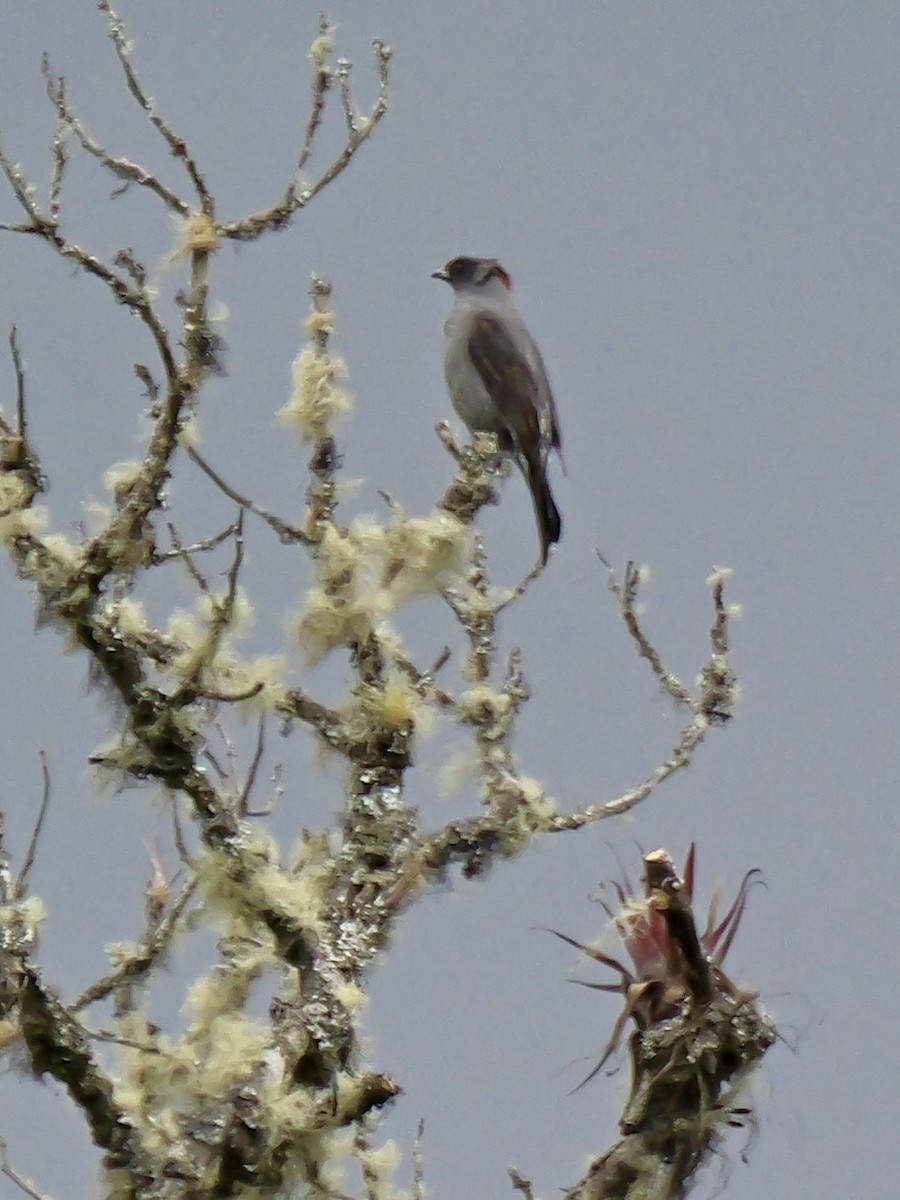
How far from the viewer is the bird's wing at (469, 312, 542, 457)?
5.50 metres

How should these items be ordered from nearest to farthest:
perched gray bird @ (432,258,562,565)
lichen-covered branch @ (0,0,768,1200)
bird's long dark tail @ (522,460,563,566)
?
lichen-covered branch @ (0,0,768,1200)
bird's long dark tail @ (522,460,563,566)
perched gray bird @ (432,258,562,565)

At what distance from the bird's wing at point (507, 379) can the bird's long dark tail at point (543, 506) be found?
3.2 inches

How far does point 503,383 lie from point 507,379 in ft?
0.08

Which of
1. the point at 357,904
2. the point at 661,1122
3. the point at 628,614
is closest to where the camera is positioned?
the point at 661,1122

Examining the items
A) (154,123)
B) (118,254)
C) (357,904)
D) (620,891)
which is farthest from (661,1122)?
(154,123)

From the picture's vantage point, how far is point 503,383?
18.4ft

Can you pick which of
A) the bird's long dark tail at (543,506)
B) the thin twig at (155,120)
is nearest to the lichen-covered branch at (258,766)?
the thin twig at (155,120)

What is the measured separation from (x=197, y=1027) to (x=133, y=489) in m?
1.01

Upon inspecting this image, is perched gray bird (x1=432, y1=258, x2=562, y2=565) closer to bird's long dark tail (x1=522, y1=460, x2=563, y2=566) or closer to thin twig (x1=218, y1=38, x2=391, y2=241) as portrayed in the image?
bird's long dark tail (x1=522, y1=460, x2=563, y2=566)

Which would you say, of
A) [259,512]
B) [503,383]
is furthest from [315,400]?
[503,383]

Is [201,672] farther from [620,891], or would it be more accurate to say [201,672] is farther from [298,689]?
[620,891]

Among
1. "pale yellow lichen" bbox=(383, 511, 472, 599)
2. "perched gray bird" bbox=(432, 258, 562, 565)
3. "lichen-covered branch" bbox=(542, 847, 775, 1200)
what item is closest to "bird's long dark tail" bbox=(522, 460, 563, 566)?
"perched gray bird" bbox=(432, 258, 562, 565)

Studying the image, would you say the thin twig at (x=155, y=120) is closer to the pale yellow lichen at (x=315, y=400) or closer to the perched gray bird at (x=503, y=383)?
the pale yellow lichen at (x=315, y=400)

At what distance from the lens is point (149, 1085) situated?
9.39 feet
